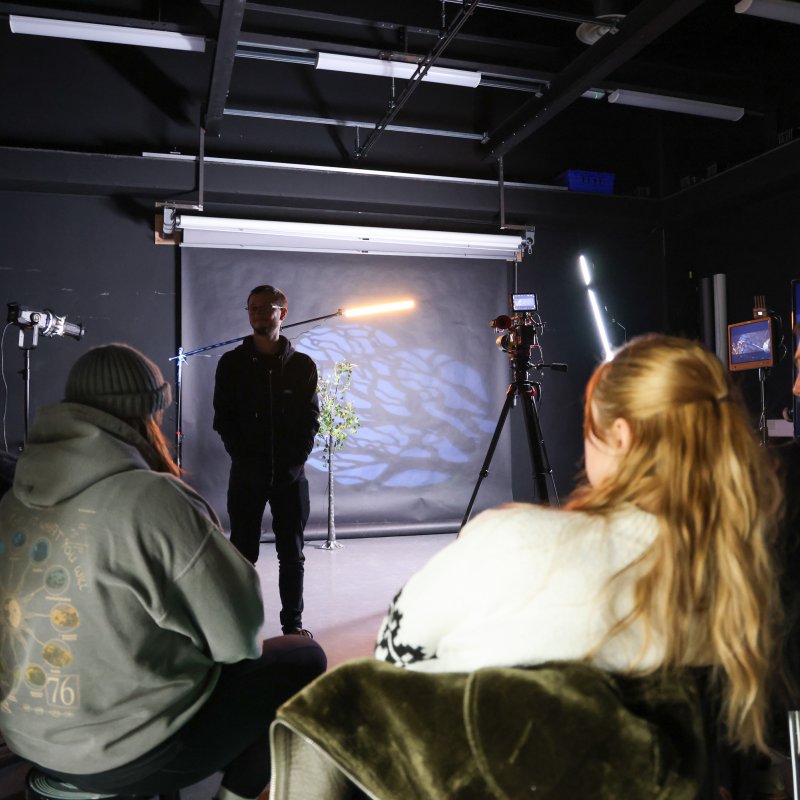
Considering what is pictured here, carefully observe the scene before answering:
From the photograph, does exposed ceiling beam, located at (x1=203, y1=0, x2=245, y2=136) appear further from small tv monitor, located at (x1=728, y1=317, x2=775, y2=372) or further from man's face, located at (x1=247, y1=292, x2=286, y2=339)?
small tv monitor, located at (x1=728, y1=317, x2=775, y2=372)

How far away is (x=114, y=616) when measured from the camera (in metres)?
1.09

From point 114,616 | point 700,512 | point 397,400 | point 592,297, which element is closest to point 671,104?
point 592,297

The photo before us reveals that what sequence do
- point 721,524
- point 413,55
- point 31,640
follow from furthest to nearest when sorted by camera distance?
point 413,55
point 31,640
point 721,524

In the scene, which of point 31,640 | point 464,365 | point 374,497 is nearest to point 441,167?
point 464,365

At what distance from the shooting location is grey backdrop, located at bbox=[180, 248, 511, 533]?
5.22 metres

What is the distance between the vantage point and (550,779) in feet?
2.29

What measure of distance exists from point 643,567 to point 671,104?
5108 millimetres

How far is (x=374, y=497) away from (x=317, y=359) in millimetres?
1120

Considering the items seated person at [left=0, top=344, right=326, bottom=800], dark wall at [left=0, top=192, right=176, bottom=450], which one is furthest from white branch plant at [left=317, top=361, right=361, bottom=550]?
seated person at [left=0, top=344, right=326, bottom=800]

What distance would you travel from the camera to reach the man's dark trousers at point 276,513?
2.89 meters

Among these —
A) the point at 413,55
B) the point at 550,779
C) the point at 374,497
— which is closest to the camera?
the point at 550,779

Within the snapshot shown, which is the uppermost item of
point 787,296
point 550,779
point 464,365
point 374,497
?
point 787,296

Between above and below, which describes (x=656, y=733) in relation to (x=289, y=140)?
below

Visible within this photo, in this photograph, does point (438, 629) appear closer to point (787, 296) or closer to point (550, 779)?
point (550, 779)
